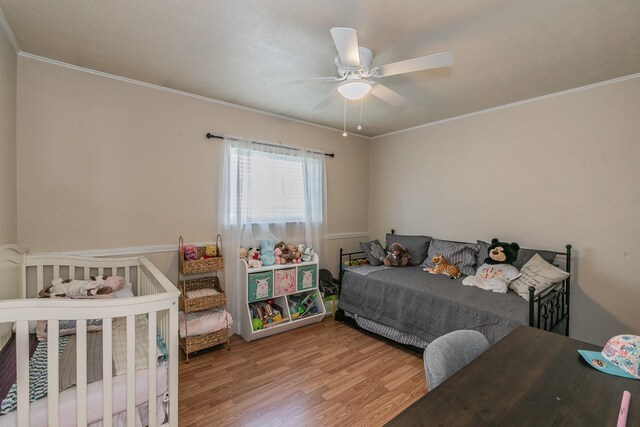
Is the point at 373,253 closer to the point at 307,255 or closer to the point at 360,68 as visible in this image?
the point at 307,255

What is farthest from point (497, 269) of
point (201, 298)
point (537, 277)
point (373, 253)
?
point (201, 298)

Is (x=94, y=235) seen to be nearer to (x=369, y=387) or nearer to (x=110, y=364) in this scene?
(x=110, y=364)

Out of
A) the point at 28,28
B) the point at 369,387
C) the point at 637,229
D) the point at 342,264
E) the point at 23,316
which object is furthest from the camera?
the point at 342,264

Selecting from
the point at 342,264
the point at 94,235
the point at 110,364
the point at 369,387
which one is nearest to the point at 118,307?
the point at 110,364

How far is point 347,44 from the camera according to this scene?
158 cm

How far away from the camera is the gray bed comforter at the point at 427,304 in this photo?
2.26 meters

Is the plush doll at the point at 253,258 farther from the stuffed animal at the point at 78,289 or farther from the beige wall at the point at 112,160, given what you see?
the stuffed animal at the point at 78,289

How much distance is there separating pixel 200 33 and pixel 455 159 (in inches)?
120

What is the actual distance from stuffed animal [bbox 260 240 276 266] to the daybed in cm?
91

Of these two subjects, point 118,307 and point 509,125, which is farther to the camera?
point 509,125

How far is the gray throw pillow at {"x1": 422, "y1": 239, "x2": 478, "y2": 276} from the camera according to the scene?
321 centimetres

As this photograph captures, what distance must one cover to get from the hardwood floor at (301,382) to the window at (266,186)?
4.51 feet

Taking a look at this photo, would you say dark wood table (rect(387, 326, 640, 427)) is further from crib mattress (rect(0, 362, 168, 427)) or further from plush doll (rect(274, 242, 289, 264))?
plush doll (rect(274, 242, 289, 264))

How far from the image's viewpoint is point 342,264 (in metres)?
3.94
